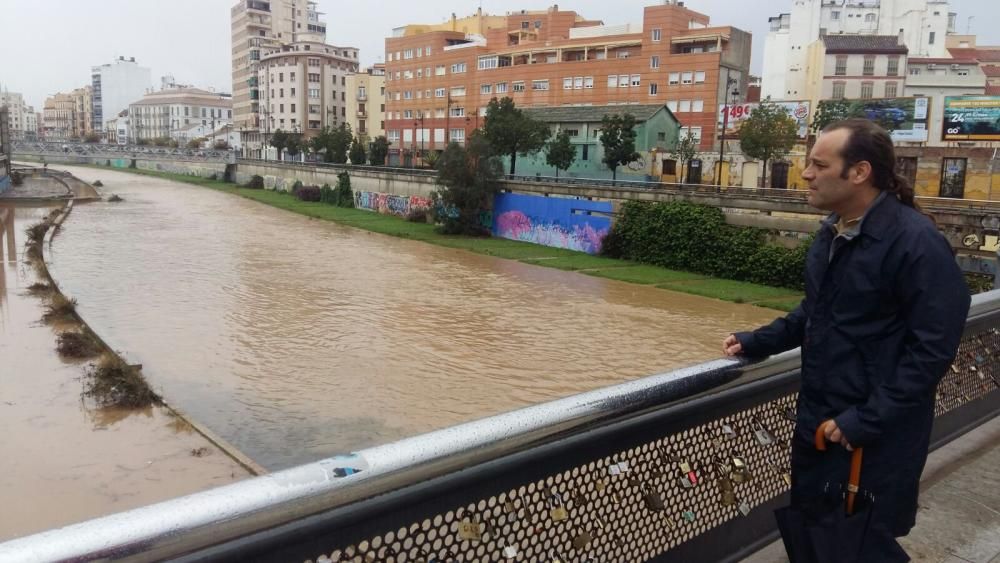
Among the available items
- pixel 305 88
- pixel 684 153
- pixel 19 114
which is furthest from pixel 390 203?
pixel 19 114

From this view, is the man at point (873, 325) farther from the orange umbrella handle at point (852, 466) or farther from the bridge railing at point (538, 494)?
the bridge railing at point (538, 494)

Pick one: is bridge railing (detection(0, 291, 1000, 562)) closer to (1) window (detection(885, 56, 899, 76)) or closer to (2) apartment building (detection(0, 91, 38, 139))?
(1) window (detection(885, 56, 899, 76))

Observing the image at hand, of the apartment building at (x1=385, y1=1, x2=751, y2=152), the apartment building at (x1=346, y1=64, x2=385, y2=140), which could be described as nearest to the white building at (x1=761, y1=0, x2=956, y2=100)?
the apartment building at (x1=385, y1=1, x2=751, y2=152)

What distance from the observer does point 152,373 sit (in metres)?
12.3

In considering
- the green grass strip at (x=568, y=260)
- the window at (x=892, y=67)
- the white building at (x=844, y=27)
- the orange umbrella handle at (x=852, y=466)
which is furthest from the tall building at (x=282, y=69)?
the orange umbrella handle at (x=852, y=466)

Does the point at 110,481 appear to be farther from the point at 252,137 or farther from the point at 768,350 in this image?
the point at 252,137

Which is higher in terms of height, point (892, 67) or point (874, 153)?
point (892, 67)

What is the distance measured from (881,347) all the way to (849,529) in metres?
0.54

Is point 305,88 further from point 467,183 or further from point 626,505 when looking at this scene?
point 626,505

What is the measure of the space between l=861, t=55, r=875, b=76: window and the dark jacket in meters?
51.3

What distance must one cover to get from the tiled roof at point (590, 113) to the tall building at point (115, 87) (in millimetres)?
133558

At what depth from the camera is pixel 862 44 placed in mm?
47219

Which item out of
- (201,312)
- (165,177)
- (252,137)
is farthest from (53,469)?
(252,137)

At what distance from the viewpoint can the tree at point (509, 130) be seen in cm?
4225
